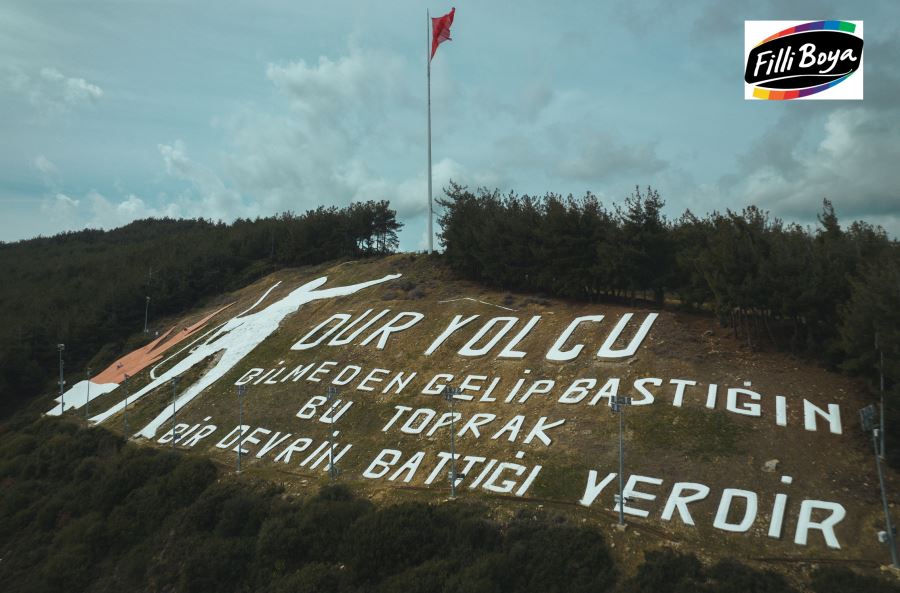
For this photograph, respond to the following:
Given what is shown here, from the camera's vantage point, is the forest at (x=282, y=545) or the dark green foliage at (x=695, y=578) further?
the forest at (x=282, y=545)

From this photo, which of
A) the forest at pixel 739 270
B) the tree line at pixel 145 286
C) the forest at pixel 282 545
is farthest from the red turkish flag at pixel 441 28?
the forest at pixel 282 545

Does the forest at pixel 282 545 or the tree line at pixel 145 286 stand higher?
the tree line at pixel 145 286

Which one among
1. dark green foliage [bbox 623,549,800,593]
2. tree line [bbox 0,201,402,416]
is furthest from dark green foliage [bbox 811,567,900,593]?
tree line [bbox 0,201,402,416]

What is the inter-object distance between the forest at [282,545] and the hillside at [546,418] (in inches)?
52.1

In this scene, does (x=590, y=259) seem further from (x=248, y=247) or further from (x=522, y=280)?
(x=248, y=247)

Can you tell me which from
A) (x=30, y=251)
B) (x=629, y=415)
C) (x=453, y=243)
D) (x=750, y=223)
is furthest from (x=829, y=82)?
(x=30, y=251)

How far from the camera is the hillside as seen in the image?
1997 centimetres

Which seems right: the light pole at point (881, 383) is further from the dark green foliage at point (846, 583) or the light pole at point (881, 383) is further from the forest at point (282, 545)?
the forest at point (282, 545)

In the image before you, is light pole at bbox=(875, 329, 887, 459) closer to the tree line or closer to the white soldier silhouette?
the white soldier silhouette

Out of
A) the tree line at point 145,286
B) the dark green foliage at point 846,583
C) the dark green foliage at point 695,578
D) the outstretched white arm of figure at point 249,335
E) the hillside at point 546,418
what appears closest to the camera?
the dark green foliage at point 846,583

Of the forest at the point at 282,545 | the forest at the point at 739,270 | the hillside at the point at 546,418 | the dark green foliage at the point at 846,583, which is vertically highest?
the forest at the point at 739,270

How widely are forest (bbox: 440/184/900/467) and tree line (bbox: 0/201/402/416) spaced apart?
34716 millimetres

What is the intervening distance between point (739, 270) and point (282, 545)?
25920mm

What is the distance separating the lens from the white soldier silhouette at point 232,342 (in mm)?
46562
